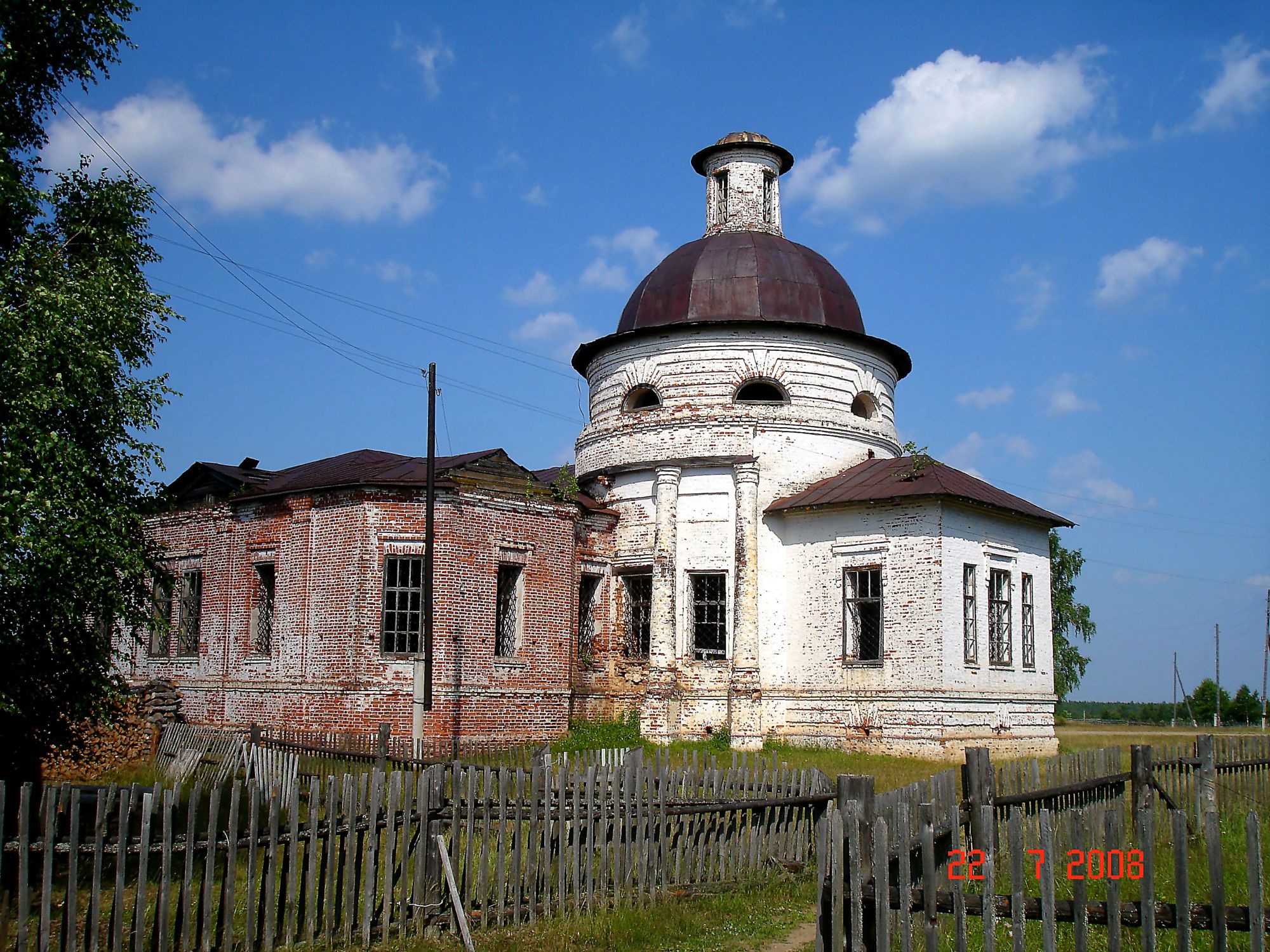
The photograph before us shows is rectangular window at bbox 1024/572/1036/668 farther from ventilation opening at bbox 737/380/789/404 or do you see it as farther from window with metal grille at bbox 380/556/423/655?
window with metal grille at bbox 380/556/423/655

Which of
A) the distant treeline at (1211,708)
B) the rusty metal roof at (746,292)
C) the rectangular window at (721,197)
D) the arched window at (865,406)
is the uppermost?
the rectangular window at (721,197)

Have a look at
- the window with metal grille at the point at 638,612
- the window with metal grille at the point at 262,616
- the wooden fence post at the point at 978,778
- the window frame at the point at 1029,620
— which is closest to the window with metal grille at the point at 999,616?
the window frame at the point at 1029,620

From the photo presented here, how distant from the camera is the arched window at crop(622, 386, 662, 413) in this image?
79.1ft

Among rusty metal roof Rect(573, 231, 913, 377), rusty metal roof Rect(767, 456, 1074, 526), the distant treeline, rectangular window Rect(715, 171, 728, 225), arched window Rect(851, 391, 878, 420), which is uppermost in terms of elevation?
rectangular window Rect(715, 171, 728, 225)

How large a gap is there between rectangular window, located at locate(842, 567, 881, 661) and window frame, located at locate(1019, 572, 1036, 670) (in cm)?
331

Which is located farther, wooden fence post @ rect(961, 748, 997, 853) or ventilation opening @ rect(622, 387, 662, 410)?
ventilation opening @ rect(622, 387, 662, 410)

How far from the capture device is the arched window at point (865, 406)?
2436 centimetres

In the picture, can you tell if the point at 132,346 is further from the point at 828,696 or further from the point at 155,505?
the point at 828,696

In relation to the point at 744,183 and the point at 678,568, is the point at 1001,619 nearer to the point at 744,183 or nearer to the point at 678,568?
the point at 678,568

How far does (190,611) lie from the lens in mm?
23141

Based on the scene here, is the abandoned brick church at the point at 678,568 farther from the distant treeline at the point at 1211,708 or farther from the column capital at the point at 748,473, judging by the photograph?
the distant treeline at the point at 1211,708

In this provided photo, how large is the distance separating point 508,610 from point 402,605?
212 cm

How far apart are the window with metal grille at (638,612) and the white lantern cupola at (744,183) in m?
8.56
